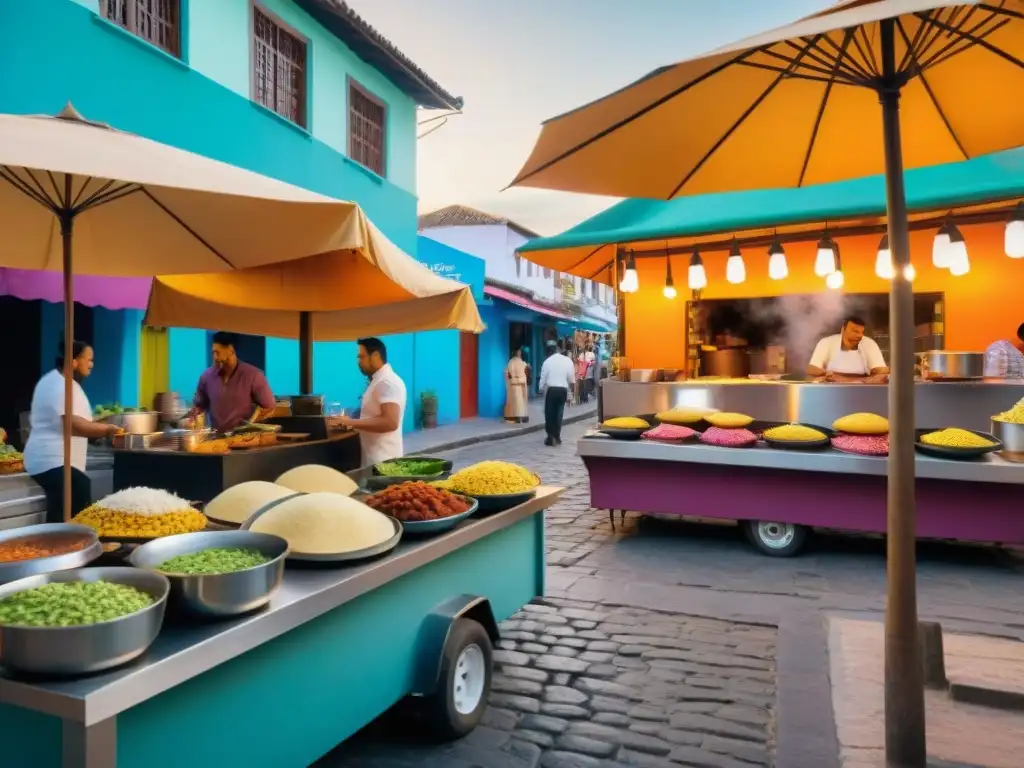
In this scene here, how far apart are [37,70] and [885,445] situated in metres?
10.0

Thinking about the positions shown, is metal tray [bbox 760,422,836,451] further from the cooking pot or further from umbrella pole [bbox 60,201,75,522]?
umbrella pole [bbox 60,201,75,522]

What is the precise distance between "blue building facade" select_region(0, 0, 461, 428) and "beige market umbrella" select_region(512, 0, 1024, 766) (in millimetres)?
7375

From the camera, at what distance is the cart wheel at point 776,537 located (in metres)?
6.74

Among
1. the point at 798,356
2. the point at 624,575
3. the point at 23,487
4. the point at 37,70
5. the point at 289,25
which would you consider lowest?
the point at 624,575

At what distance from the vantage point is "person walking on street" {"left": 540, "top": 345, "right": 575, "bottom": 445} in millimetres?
15602

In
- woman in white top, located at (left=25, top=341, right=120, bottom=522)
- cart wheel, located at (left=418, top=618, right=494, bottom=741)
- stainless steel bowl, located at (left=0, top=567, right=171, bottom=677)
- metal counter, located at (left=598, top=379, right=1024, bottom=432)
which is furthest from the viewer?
metal counter, located at (left=598, top=379, right=1024, bottom=432)

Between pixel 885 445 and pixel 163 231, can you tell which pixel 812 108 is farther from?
pixel 163 231

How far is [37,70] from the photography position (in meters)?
8.28

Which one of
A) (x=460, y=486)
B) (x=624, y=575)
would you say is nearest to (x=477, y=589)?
(x=460, y=486)

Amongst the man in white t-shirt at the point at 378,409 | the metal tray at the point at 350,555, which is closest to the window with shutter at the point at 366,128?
the man in white t-shirt at the point at 378,409

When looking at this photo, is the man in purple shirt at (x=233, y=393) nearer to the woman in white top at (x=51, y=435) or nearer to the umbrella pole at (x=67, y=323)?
the woman in white top at (x=51, y=435)

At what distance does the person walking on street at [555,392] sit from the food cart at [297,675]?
11.5 m

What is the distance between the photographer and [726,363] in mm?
12570

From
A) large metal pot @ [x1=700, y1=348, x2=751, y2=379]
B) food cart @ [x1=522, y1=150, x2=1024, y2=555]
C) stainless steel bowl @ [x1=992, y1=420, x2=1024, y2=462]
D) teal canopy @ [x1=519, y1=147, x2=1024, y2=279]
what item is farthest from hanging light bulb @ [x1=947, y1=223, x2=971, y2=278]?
large metal pot @ [x1=700, y1=348, x2=751, y2=379]
